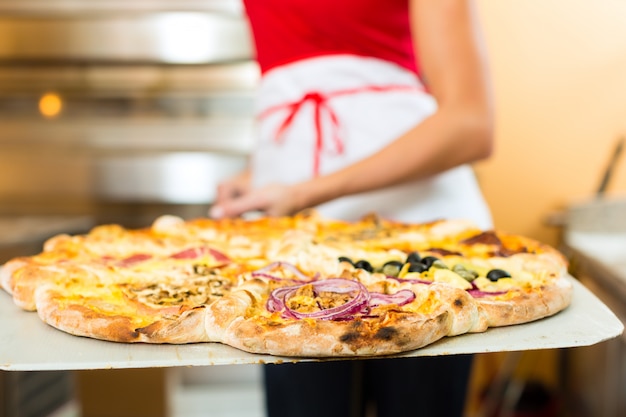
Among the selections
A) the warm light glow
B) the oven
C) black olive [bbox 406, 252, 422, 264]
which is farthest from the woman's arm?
the warm light glow

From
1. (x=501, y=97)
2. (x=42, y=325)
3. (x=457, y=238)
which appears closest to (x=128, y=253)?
(x=42, y=325)

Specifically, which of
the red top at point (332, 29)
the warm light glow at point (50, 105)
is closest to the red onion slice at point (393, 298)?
the red top at point (332, 29)

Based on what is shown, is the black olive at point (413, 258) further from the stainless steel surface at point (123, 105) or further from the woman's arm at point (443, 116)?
the stainless steel surface at point (123, 105)

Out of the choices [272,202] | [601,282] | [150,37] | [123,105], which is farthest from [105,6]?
[601,282]

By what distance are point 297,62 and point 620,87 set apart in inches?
80.4

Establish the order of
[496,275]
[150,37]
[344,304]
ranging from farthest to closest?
[150,37]
[496,275]
[344,304]

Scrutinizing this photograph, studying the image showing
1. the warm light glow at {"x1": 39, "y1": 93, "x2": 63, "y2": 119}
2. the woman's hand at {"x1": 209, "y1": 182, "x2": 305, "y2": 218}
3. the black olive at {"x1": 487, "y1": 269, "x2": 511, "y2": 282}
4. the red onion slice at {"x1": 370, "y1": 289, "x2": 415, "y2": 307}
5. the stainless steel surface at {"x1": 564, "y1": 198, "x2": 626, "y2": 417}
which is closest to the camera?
the red onion slice at {"x1": 370, "y1": 289, "x2": 415, "y2": 307}

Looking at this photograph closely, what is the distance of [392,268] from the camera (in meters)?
1.17

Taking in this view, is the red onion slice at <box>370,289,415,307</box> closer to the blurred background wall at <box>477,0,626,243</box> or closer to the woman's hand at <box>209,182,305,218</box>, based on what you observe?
the woman's hand at <box>209,182,305,218</box>

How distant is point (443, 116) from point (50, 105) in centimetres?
177

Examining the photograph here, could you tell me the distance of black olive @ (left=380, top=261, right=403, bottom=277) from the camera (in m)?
1.16

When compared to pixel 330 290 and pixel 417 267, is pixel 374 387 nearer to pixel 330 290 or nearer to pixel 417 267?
pixel 417 267

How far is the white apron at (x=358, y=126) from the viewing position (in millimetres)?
1681

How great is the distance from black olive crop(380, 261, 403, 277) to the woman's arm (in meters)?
0.31
